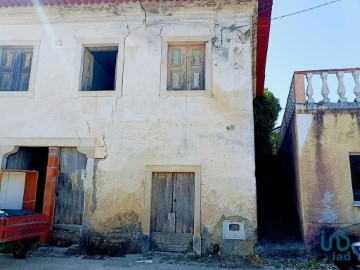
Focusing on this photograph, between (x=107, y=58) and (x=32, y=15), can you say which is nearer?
(x=32, y=15)

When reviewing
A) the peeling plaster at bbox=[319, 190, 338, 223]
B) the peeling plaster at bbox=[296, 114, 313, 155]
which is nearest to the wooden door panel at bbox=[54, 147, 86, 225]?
the peeling plaster at bbox=[296, 114, 313, 155]

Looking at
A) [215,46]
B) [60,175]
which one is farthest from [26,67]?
[215,46]

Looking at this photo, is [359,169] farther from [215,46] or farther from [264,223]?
[215,46]

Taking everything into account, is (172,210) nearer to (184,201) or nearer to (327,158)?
(184,201)

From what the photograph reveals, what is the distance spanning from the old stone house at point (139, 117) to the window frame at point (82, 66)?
3 centimetres

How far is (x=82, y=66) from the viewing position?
27.8ft

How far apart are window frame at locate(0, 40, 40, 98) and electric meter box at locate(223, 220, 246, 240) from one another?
5.88 meters

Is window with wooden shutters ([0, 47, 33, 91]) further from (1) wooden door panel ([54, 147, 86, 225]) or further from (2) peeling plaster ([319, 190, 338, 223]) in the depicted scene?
(2) peeling plaster ([319, 190, 338, 223])

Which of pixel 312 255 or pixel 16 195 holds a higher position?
pixel 16 195

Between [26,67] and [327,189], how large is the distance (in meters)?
8.22

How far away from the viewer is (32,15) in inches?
343

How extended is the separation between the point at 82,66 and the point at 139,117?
218 centimetres

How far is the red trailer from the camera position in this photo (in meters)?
6.20

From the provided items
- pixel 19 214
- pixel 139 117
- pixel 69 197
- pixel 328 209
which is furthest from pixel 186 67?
pixel 19 214
